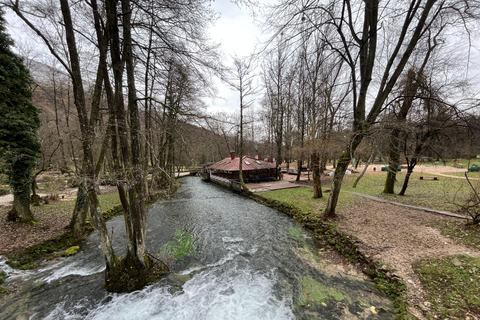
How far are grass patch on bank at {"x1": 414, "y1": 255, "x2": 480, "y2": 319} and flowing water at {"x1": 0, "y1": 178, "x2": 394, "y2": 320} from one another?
0.84 meters

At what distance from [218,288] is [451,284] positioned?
5078mm

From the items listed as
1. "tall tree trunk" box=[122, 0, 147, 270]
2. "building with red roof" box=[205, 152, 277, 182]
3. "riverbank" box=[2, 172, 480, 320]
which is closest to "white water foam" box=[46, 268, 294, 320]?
"tall tree trunk" box=[122, 0, 147, 270]

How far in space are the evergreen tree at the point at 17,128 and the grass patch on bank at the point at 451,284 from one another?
1183 centimetres

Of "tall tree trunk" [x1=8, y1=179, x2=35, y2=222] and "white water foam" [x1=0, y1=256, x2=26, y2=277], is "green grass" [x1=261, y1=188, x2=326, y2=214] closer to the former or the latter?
"white water foam" [x1=0, y1=256, x2=26, y2=277]

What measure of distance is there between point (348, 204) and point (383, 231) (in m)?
3.34

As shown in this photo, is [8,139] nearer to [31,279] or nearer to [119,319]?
[31,279]

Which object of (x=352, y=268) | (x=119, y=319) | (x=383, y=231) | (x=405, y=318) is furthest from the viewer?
(x=383, y=231)

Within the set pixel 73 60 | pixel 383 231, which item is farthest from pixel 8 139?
pixel 383 231

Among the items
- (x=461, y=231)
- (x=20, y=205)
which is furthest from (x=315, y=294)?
(x=20, y=205)

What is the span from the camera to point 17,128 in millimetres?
6223

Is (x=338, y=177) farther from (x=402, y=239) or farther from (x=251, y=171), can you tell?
(x=251, y=171)

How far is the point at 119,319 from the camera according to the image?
365 cm

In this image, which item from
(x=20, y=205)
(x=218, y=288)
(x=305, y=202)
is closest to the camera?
(x=218, y=288)

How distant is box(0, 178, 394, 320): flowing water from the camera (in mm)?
3760
